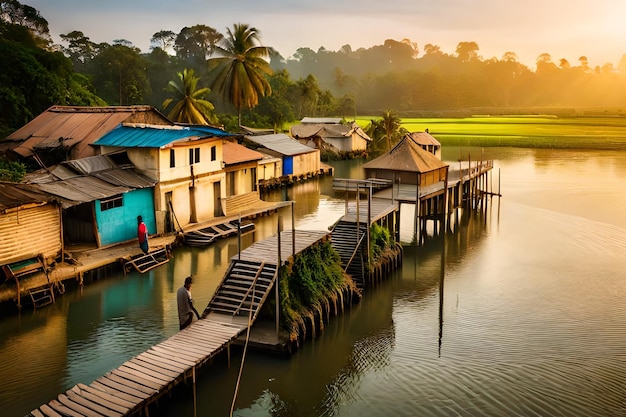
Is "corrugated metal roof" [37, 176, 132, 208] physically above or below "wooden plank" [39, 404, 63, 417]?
above

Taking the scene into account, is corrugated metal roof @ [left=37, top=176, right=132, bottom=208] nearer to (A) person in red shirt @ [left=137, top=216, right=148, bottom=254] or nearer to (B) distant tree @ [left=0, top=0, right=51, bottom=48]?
(A) person in red shirt @ [left=137, top=216, right=148, bottom=254]

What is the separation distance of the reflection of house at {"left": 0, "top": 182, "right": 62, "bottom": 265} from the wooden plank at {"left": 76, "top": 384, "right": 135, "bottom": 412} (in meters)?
8.38

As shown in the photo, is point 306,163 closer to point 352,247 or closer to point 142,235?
point 142,235

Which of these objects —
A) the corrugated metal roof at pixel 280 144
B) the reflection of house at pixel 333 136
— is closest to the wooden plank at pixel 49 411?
the corrugated metal roof at pixel 280 144

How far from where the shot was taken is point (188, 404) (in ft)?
46.7

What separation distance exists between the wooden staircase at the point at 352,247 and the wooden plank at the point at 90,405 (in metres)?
11.2

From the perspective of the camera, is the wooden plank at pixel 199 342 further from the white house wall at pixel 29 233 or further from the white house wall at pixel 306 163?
the white house wall at pixel 306 163

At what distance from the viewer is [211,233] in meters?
28.8

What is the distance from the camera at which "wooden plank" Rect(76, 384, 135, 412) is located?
12.3 m

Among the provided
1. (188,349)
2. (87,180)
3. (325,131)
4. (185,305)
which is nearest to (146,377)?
(188,349)

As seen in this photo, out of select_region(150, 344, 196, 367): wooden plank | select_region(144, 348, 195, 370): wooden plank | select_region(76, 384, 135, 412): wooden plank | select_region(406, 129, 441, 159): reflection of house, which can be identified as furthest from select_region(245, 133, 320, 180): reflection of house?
select_region(76, 384, 135, 412): wooden plank

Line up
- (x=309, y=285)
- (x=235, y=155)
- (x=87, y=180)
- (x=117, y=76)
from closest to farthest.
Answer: (x=309, y=285) < (x=87, y=180) < (x=235, y=155) < (x=117, y=76)

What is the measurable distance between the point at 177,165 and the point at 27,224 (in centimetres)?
896

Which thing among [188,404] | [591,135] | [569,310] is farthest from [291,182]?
[591,135]
